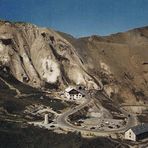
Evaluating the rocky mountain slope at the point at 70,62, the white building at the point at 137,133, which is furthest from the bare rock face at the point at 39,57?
the white building at the point at 137,133

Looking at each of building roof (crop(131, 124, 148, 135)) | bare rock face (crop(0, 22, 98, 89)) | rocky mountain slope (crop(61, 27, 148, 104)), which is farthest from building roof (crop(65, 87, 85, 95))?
building roof (crop(131, 124, 148, 135))

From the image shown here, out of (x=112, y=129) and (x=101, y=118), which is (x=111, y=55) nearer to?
(x=101, y=118)

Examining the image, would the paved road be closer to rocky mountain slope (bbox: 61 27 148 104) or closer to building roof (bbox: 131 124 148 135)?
building roof (bbox: 131 124 148 135)

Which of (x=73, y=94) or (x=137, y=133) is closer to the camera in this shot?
(x=137, y=133)

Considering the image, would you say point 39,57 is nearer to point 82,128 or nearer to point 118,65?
point 118,65

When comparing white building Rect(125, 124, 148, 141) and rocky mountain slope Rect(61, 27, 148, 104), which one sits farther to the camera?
rocky mountain slope Rect(61, 27, 148, 104)

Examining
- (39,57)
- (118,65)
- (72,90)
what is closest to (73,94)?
(72,90)
